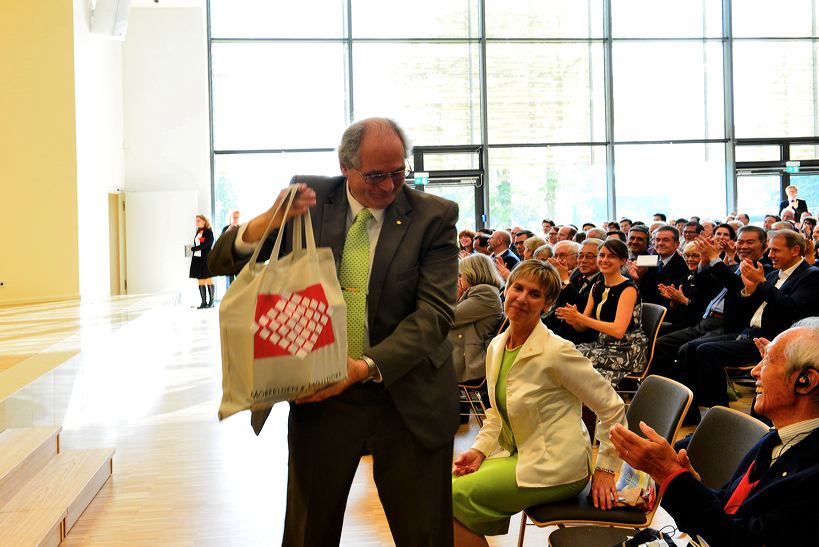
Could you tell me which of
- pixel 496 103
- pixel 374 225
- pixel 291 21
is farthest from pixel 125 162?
pixel 374 225

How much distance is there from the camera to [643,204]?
1692cm

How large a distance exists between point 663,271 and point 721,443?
521cm

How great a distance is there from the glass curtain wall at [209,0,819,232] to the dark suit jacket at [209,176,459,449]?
14.1 m

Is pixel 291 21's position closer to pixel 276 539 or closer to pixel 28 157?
pixel 28 157

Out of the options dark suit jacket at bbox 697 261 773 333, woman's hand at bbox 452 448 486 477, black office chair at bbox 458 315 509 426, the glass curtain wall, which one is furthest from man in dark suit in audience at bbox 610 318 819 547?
the glass curtain wall

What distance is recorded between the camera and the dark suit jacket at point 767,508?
5.75 ft

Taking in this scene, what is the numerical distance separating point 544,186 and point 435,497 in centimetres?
1509

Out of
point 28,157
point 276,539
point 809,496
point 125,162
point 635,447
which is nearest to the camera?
point 809,496

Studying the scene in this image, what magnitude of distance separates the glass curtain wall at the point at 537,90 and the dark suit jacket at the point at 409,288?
1407cm

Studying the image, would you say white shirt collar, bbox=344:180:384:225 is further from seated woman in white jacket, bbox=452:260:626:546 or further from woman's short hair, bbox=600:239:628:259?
woman's short hair, bbox=600:239:628:259

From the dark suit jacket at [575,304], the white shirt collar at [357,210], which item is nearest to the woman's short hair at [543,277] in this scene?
the white shirt collar at [357,210]

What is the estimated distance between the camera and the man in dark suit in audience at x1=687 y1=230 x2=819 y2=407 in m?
5.51

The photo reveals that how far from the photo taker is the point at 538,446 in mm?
2885

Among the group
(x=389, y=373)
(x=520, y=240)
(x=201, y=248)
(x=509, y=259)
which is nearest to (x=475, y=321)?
(x=509, y=259)
